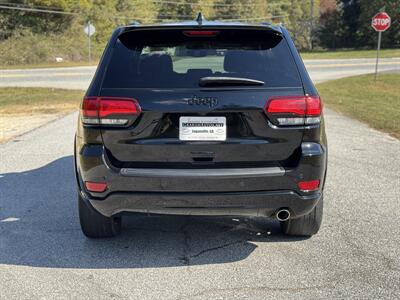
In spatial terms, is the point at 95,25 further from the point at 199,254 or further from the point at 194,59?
the point at 199,254

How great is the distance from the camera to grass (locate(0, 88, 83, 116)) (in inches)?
557

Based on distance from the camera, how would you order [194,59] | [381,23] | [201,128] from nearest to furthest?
[201,128]
[194,59]
[381,23]

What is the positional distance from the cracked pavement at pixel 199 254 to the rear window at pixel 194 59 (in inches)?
53.7

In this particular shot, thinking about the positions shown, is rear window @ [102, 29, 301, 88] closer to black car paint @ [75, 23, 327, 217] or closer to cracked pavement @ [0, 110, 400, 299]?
black car paint @ [75, 23, 327, 217]

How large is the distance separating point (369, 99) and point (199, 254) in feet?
43.7

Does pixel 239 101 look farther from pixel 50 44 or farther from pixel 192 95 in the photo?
pixel 50 44

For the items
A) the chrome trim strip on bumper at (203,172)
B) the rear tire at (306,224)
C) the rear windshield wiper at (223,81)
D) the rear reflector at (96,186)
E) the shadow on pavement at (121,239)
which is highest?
the rear windshield wiper at (223,81)

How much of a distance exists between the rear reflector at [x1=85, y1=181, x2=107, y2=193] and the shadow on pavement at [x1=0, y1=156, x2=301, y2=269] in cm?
39

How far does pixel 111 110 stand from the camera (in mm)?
3479

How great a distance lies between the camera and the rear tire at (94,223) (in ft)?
13.3

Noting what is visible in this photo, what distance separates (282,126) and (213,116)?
0.49m

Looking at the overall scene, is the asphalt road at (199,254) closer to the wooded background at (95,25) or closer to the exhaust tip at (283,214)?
the exhaust tip at (283,214)

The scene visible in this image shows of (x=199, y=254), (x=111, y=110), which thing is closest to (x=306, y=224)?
(x=199, y=254)

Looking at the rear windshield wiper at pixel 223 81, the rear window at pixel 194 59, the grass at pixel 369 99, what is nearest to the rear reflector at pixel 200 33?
the rear window at pixel 194 59
